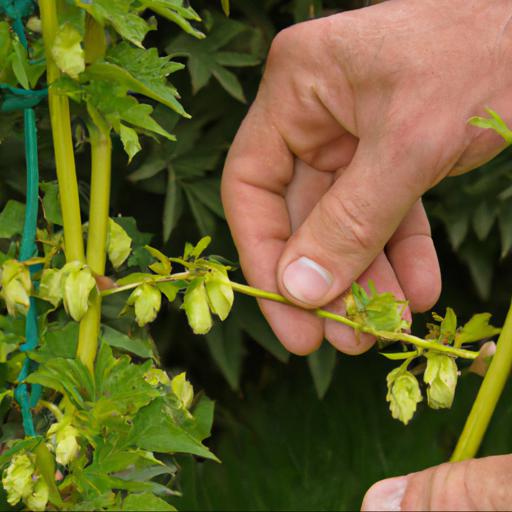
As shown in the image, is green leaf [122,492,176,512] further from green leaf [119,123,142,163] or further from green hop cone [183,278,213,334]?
green leaf [119,123,142,163]

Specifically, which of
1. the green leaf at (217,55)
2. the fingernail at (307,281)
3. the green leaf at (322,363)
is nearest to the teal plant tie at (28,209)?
the fingernail at (307,281)

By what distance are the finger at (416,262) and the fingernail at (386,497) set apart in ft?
1.04

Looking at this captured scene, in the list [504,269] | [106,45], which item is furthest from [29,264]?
[504,269]

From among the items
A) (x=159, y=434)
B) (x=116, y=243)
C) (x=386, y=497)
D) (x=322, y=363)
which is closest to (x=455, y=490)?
(x=386, y=497)

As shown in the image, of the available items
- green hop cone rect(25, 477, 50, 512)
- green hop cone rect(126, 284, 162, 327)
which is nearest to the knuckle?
green hop cone rect(126, 284, 162, 327)

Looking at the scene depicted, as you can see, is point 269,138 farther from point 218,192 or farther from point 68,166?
point 68,166

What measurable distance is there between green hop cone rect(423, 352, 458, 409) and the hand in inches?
5.9

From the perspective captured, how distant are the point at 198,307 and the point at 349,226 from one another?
0.73ft

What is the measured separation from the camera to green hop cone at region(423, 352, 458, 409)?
635 mm

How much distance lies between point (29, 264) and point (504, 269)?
1021 millimetres

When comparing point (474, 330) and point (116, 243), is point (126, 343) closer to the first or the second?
point (116, 243)

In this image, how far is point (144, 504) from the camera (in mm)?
568

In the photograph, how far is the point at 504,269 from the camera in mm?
1454

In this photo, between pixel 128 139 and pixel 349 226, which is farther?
pixel 349 226
